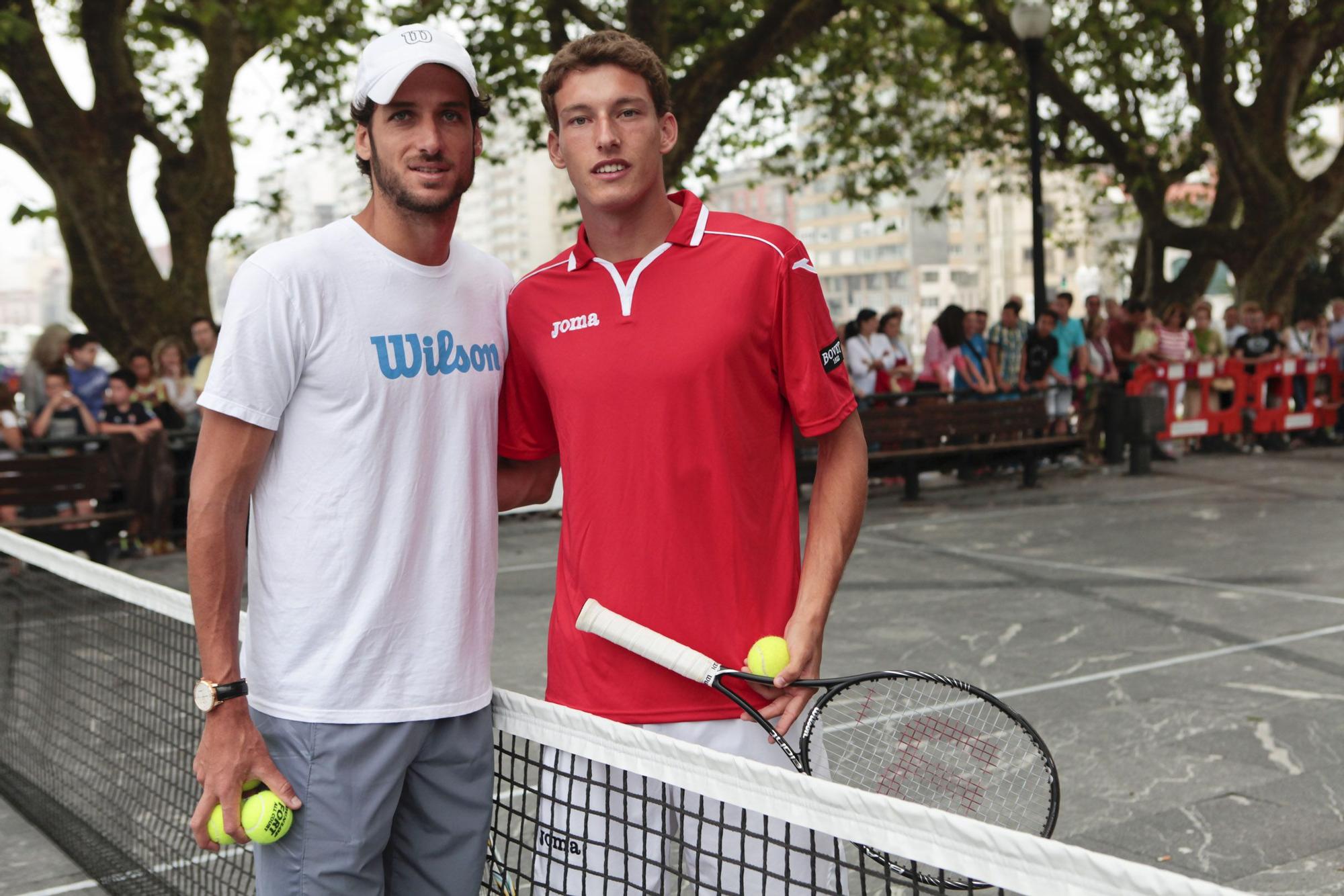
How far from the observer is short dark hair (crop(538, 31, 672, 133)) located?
252 cm

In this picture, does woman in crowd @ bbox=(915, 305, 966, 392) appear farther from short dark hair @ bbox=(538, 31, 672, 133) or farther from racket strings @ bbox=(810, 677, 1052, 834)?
short dark hair @ bbox=(538, 31, 672, 133)

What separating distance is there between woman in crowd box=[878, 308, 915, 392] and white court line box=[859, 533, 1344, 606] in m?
4.26

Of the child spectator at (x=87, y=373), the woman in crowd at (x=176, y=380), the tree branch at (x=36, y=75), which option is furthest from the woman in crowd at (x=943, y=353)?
the tree branch at (x=36, y=75)

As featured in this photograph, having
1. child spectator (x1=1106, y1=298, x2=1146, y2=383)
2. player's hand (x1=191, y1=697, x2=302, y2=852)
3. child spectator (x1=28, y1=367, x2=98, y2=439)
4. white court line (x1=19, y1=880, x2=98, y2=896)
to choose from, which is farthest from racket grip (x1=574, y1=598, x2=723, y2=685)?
child spectator (x1=1106, y1=298, x2=1146, y2=383)

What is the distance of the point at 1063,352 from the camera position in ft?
52.1

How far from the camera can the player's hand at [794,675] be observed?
2439 mm

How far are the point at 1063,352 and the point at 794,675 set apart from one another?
1418cm

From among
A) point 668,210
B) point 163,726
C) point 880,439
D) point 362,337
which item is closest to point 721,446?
point 668,210

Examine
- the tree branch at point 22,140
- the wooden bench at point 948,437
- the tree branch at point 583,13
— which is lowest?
the wooden bench at point 948,437

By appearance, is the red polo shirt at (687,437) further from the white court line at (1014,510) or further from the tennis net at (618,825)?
the white court line at (1014,510)

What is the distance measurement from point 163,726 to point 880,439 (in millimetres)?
8838

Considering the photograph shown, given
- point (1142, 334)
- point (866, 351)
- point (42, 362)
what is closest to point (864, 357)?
Answer: point (866, 351)

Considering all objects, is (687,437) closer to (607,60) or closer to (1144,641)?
(607,60)

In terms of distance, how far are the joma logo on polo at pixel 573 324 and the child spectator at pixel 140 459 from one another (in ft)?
31.5
